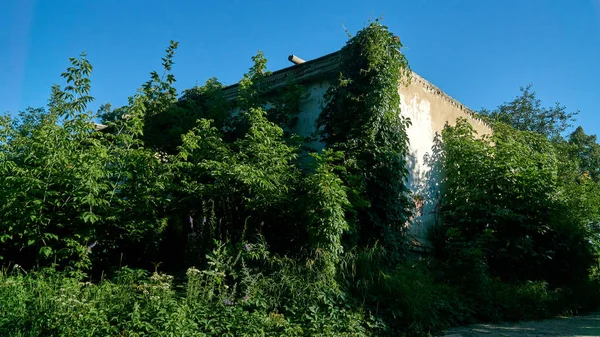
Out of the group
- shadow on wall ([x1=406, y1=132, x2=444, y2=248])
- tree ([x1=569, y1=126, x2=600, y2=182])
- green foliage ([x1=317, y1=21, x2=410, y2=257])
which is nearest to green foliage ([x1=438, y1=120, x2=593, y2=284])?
shadow on wall ([x1=406, y1=132, x2=444, y2=248])

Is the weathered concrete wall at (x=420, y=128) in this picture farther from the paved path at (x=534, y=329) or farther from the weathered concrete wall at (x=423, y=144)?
the paved path at (x=534, y=329)

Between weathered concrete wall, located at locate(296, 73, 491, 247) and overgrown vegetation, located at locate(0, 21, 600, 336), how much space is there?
35 centimetres

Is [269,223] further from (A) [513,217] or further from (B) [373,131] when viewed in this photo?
(A) [513,217]

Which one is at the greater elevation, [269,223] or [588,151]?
[588,151]

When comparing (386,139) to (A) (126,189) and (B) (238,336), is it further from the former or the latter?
(B) (238,336)

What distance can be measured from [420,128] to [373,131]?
294 centimetres

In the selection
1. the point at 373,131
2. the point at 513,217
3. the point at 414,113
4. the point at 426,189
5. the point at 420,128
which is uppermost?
the point at 414,113

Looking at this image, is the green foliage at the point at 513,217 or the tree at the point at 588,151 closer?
the green foliage at the point at 513,217

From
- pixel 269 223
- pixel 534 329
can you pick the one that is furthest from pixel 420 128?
pixel 269 223

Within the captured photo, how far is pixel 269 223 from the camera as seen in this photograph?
7305 mm

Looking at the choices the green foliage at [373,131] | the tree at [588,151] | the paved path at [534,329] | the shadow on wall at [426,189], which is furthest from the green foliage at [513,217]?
the tree at [588,151]

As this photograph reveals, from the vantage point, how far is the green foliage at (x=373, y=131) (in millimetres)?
8898

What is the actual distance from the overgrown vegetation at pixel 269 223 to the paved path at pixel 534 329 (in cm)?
28

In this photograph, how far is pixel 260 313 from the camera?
18.1ft
